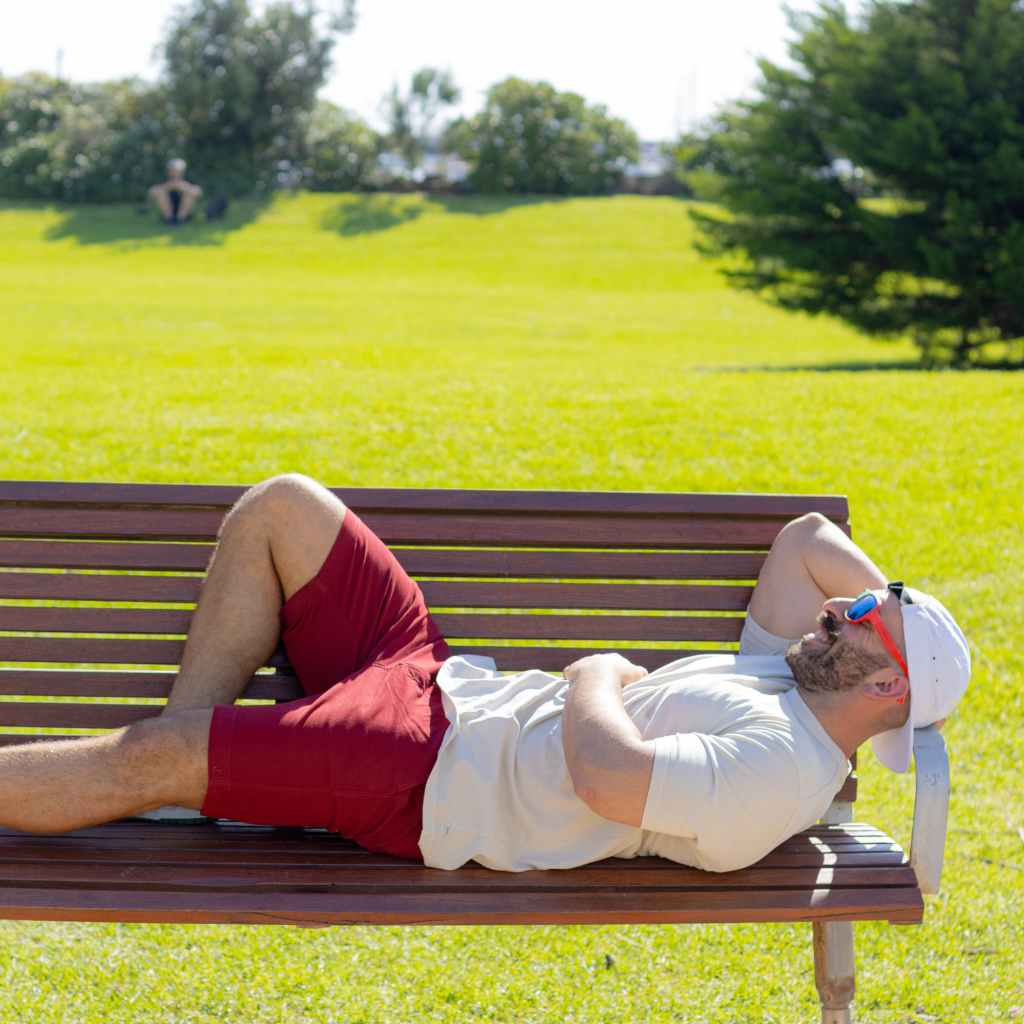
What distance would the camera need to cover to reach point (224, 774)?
9.46 ft

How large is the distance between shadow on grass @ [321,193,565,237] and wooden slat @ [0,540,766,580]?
32.4 metres

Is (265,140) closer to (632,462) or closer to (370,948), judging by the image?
(632,462)

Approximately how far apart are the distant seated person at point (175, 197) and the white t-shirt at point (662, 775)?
35474 mm

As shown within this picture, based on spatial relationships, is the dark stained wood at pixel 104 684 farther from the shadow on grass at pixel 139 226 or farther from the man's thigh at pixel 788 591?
the shadow on grass at pixel 139 226

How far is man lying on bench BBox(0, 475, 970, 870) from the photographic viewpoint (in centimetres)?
267

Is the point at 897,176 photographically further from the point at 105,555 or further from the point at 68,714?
the point at 68,714

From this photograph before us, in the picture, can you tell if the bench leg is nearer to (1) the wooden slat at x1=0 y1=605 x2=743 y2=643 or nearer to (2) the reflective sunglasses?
(2) the reflective sunglasses

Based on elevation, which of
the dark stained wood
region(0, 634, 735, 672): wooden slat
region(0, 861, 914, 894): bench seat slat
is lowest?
region(0, 861, 914, 894): bench seat slat

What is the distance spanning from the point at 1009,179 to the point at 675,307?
32.3 ft

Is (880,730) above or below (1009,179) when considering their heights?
below

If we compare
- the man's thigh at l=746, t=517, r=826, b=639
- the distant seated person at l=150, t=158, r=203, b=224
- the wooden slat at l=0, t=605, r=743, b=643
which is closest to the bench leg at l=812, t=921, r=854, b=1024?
→ the man's thigh at l=746, t=517, r=826, b=639

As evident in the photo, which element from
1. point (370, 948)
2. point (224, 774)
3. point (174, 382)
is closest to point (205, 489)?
point (224, 774)

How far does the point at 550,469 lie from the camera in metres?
7.37

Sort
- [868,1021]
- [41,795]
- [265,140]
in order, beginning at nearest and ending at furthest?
[41,795] < [868,1021] < [265,140]
